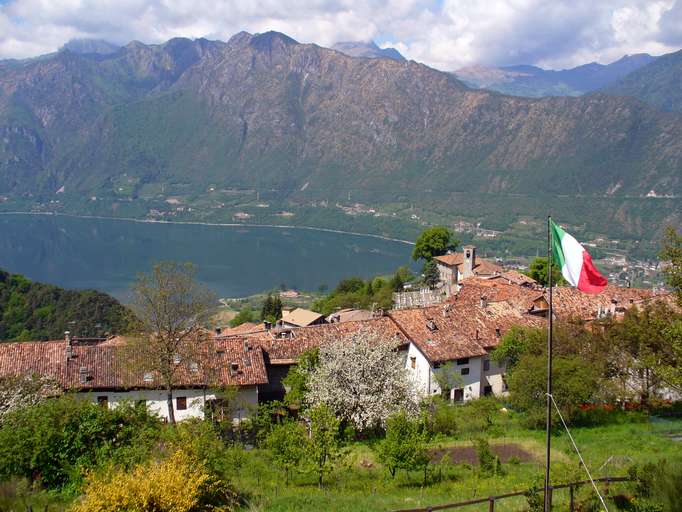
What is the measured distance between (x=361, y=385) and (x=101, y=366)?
14.6 meters

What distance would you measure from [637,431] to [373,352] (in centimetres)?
1207

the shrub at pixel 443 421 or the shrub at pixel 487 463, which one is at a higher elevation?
the shrub at pixel 487 463

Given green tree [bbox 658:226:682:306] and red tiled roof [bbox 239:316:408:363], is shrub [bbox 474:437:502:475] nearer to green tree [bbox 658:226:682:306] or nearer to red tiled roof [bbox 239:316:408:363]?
green tree [bbox 658:226:682:306]

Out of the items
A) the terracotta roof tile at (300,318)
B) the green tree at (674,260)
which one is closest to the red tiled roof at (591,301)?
the green tree at (674,260)

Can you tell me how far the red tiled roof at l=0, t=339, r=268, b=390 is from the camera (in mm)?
31266

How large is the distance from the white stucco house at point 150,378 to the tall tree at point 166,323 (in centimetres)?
102

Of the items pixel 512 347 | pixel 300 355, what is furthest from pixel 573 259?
pixel 512 347

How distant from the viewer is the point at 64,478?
1739 centimetres

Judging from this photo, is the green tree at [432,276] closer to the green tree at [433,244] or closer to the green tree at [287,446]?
the green tree at [433,244]

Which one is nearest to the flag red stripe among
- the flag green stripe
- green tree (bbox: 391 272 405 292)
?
the flag green stripe

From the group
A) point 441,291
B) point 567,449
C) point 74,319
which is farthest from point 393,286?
point 567,449

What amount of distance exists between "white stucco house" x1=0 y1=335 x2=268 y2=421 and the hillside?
4097cm

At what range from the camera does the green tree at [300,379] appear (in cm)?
2875

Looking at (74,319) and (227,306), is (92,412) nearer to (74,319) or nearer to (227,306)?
(74,319)
